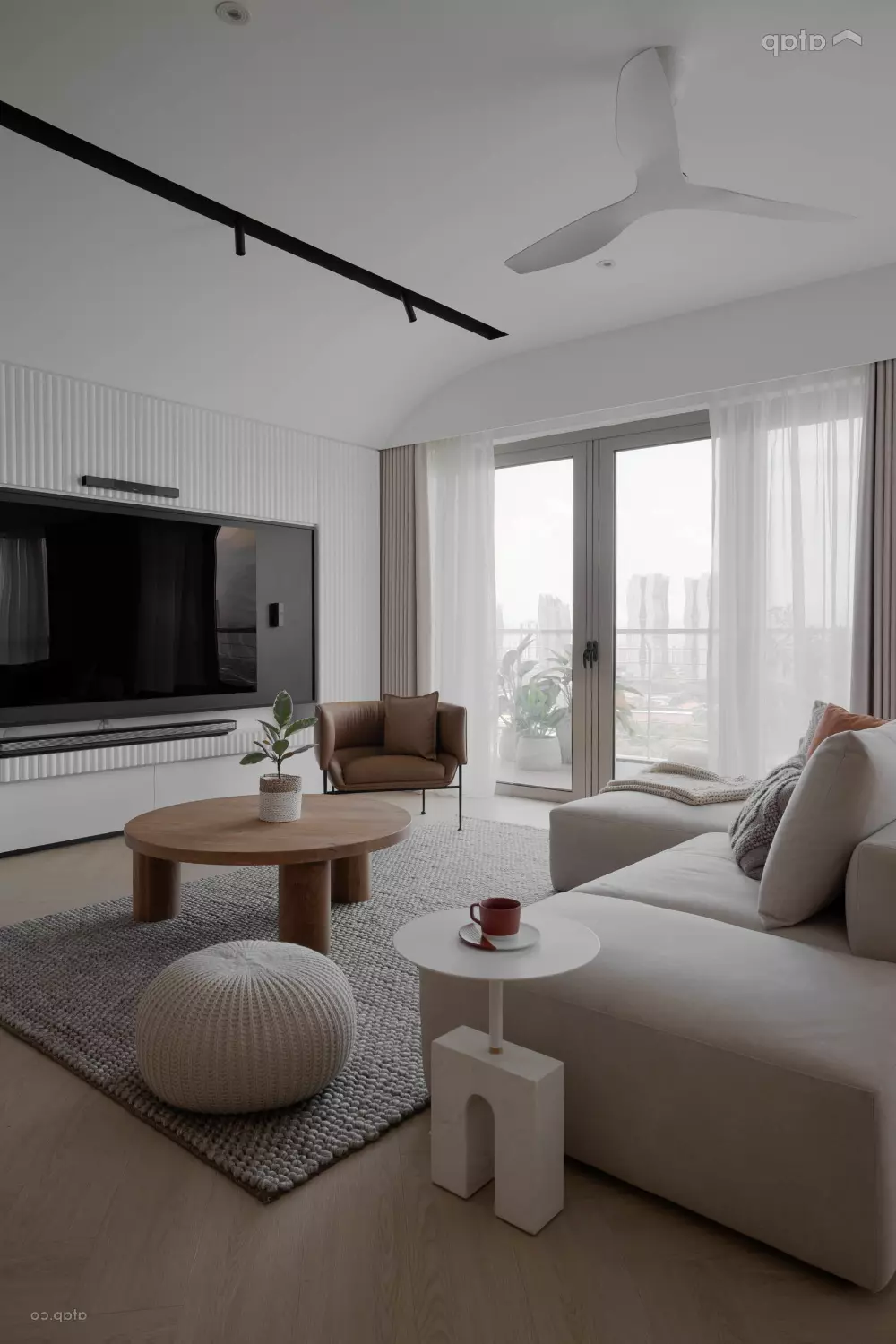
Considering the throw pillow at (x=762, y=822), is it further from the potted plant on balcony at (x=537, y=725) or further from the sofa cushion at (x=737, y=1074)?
the potted plant on balcony at (x=537, y=725)

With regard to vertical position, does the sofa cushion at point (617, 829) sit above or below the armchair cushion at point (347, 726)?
below

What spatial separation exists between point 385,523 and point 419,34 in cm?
368

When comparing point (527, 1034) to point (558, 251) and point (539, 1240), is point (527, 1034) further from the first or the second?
point (558, 251)

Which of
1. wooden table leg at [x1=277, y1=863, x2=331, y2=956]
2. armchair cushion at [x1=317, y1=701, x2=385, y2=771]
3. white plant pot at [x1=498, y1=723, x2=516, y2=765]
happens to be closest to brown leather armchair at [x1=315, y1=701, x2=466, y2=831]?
armchair cushion at [x1=317, y1=701, x2=385, y2=771]

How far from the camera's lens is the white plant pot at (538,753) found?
221 inches

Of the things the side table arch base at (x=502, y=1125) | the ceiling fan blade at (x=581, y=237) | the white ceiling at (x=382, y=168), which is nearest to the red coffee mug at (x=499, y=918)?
the side table arch base at (x=502, y=1125)

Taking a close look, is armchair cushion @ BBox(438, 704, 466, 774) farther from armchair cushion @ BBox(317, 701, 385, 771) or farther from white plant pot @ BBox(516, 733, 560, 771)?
white plant pot @ BBox(516, 733, 560, 771)

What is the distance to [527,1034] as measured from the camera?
5.65 feet

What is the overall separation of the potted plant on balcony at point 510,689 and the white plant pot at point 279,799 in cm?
280

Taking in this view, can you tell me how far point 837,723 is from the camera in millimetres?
2730

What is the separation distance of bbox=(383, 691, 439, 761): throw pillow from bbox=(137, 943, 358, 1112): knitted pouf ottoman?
2.84m

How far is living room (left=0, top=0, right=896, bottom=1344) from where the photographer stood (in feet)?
4.81

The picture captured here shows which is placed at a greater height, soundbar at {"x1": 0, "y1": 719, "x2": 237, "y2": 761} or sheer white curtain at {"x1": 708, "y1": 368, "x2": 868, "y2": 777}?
sheer white curtain at {"x1": 708, "y1": 368, "x2": 868, "y2": 777}

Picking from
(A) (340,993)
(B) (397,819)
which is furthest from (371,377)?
(A) (340,993)
